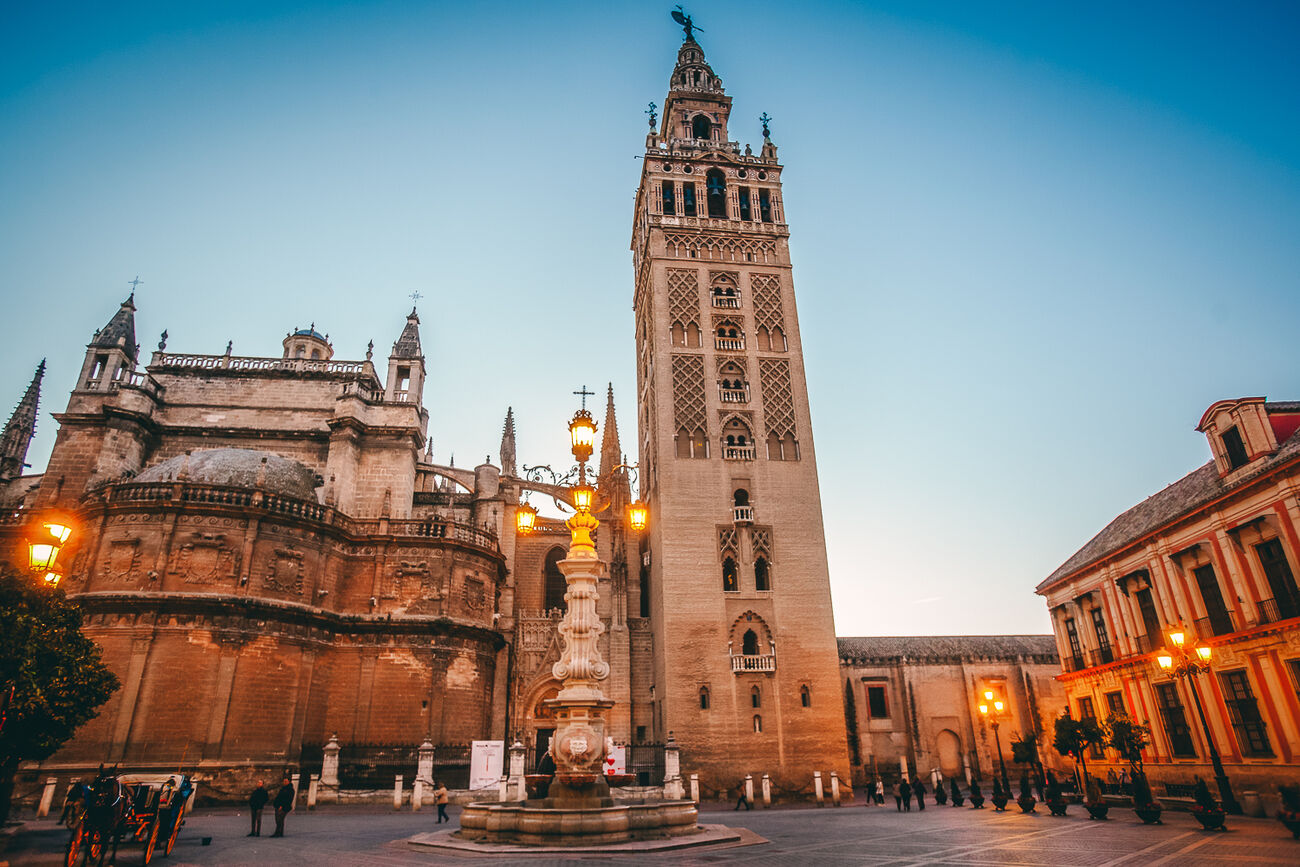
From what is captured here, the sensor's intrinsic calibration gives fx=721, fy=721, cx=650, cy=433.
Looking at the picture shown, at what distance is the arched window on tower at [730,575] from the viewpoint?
29.9 meters

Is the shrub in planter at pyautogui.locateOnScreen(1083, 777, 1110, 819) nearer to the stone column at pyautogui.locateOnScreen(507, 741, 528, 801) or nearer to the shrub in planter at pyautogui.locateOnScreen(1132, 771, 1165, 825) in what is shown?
the shrub in planter at pyautogui.locateOnScreen(1132, 771, 1165, 825)

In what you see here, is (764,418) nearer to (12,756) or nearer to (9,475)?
(12,756)

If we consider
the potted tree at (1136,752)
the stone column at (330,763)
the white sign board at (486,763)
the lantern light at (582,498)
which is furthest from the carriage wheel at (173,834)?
the potted tree at (1136,752)

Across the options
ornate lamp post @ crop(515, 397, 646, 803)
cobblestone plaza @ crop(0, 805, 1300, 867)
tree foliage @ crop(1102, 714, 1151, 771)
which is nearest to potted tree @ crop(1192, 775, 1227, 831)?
cobblestone plaza @ crop(0, 805, 1300, 867)

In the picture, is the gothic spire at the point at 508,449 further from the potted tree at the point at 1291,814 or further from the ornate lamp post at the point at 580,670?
the potted tree at the point at 1291,814

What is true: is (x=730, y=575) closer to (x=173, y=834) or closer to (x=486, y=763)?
(x=486, y=763)

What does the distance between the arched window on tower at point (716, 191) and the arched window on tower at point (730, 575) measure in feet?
62.3

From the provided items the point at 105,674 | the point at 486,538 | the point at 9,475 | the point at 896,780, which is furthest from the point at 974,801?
the point at 9,475

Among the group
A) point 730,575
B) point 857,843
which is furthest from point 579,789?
point 730,575

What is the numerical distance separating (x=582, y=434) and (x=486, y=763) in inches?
599

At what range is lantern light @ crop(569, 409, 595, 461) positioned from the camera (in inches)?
504

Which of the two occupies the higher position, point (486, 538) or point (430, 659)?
point (486, 538)

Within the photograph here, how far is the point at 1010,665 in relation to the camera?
39000 mm

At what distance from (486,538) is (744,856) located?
22.6 meters
